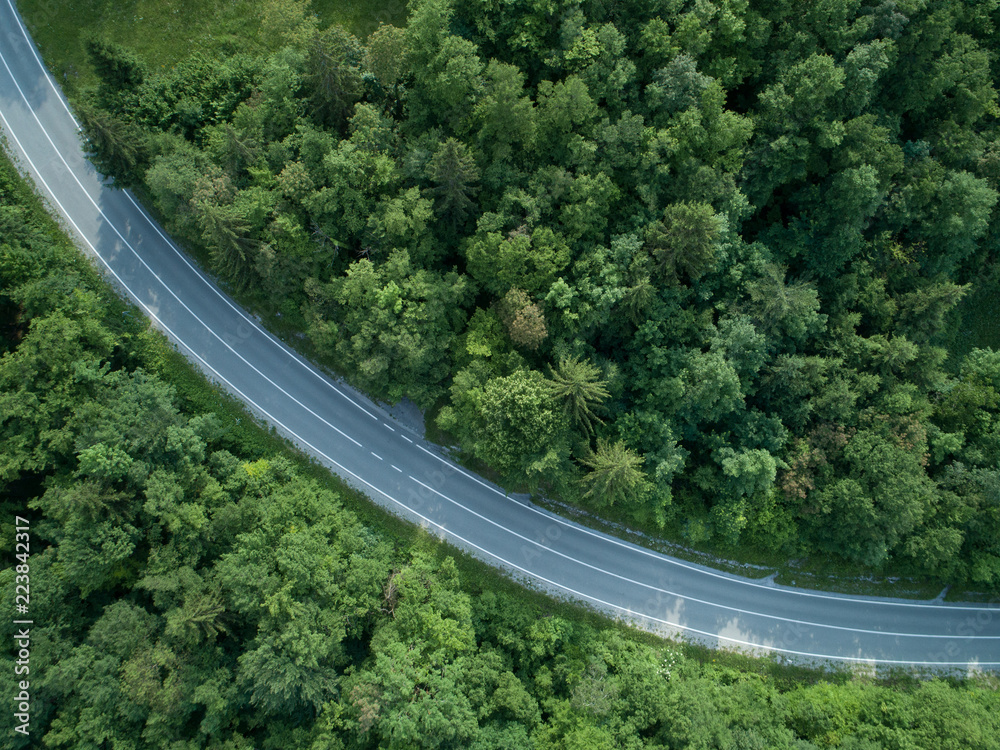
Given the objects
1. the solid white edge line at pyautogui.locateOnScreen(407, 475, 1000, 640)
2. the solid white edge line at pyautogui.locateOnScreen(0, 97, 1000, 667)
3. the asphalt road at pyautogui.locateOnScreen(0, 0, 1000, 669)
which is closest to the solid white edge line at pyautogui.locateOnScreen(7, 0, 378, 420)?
the asphalt road at pyautogui.locateOnScreen(0, 0, 1000, 669)

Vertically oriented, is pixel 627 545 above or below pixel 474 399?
below

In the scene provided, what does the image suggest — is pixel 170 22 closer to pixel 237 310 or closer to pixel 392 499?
pixel 237 310

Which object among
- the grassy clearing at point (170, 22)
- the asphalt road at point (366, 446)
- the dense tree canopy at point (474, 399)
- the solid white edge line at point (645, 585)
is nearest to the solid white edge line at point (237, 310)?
the asphalt road at point (366, 446)

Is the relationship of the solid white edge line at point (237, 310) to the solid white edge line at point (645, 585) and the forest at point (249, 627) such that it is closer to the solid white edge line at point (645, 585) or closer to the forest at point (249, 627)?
the forest at point (249, 627)

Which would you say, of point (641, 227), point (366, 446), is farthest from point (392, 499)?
point (641, 227)

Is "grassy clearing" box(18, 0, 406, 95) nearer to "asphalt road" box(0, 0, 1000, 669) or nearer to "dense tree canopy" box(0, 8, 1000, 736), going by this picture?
"asphalt road" box(0, 0, 1000, 669)

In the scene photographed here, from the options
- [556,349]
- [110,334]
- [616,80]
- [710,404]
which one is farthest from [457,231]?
[110,334]
